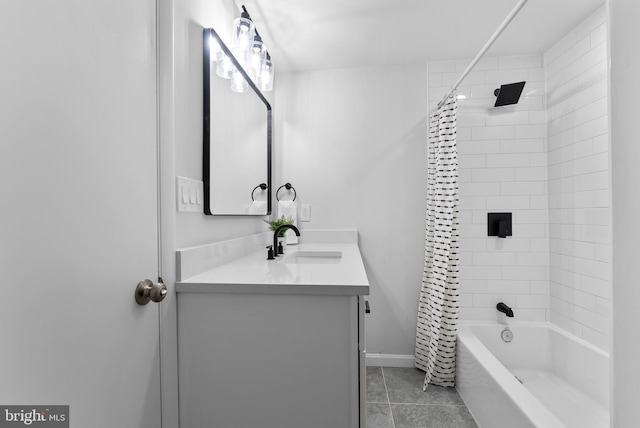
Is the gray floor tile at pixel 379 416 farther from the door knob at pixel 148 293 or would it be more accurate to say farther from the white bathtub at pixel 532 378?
the door knob at pixel 148 293

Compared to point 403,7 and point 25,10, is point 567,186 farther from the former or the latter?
point 25,10


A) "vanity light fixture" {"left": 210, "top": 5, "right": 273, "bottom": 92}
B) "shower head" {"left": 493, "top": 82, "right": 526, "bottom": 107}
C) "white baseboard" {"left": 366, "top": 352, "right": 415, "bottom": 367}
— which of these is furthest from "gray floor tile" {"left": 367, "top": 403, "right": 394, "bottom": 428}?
"shower head" {"left": 493, "top": 82, "right": 526, "bottom": 107}

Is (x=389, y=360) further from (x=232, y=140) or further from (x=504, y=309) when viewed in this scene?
(x=232, y=140)

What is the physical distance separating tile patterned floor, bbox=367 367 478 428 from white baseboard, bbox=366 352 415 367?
0.11 metres

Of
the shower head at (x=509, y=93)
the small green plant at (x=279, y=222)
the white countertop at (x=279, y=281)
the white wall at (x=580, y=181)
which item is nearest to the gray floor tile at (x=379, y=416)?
the white countertop at (x=279, y=281)

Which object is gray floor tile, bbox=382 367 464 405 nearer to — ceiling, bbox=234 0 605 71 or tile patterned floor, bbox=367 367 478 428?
tile patterned floor, bbox=367 367 478 428

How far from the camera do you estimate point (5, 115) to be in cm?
49

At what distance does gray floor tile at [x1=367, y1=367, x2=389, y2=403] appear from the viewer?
1.82 m

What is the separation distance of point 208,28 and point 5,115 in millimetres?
992

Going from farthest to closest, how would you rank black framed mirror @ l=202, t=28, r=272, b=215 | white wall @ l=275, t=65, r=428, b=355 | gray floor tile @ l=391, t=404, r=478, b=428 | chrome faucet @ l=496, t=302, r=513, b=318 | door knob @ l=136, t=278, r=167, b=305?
white wall @ l=275, t=65, r=428, b=355, chrome faucet @ l=496, t=302, r=513, b=318, gray floor tile @ l=391, t=404, r=478, b=428, black framed mirror @ l=202, t=28, r=272, b=215, door knob @ l=136, t=278, r=167, b=305

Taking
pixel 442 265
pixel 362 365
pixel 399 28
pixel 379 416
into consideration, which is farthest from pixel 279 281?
pixel 399 28

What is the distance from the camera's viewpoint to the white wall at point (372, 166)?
2.29 metres

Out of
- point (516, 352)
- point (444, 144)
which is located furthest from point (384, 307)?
point (444, 144)

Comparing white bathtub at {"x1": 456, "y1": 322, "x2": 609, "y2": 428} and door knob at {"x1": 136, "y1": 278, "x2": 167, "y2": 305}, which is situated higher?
door knob at {"x1": 136, "y1": 278, "x2": 167, "y2": 305}
